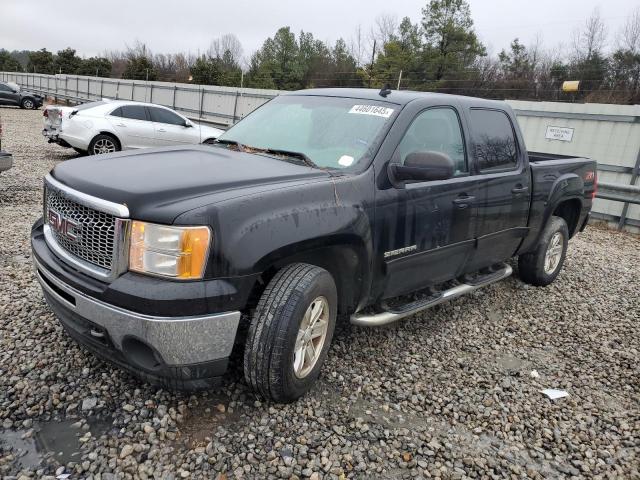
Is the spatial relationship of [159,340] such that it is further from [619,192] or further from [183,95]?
[183,95]

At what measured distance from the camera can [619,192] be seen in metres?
8.99

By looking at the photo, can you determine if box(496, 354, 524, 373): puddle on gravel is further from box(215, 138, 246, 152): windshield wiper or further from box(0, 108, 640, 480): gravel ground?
box(215, 138, 246, 152): windshield wiper

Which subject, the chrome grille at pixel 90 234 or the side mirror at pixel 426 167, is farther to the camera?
the side mirror at pixel 426 167

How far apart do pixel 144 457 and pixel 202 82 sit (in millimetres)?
42707

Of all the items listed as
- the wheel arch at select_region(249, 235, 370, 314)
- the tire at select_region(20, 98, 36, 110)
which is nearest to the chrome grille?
the wheel arch at select_region(249, 235, 370, 314)

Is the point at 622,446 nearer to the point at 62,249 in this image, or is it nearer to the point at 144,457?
the point at 144,457

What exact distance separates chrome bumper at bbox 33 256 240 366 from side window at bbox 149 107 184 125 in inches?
411

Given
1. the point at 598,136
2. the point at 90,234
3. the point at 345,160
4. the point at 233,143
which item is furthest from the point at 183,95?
the point at 90,234

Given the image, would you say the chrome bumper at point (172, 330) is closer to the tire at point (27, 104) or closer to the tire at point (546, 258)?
the tire at point (546, 258)

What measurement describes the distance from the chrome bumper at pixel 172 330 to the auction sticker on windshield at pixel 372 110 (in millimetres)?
1812

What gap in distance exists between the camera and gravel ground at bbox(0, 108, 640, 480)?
8.34ft

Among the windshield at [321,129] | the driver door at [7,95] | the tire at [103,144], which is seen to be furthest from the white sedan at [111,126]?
the driver door at [7,95]

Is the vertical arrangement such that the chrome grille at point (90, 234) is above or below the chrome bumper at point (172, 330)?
above

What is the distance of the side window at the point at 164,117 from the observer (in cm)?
1222
